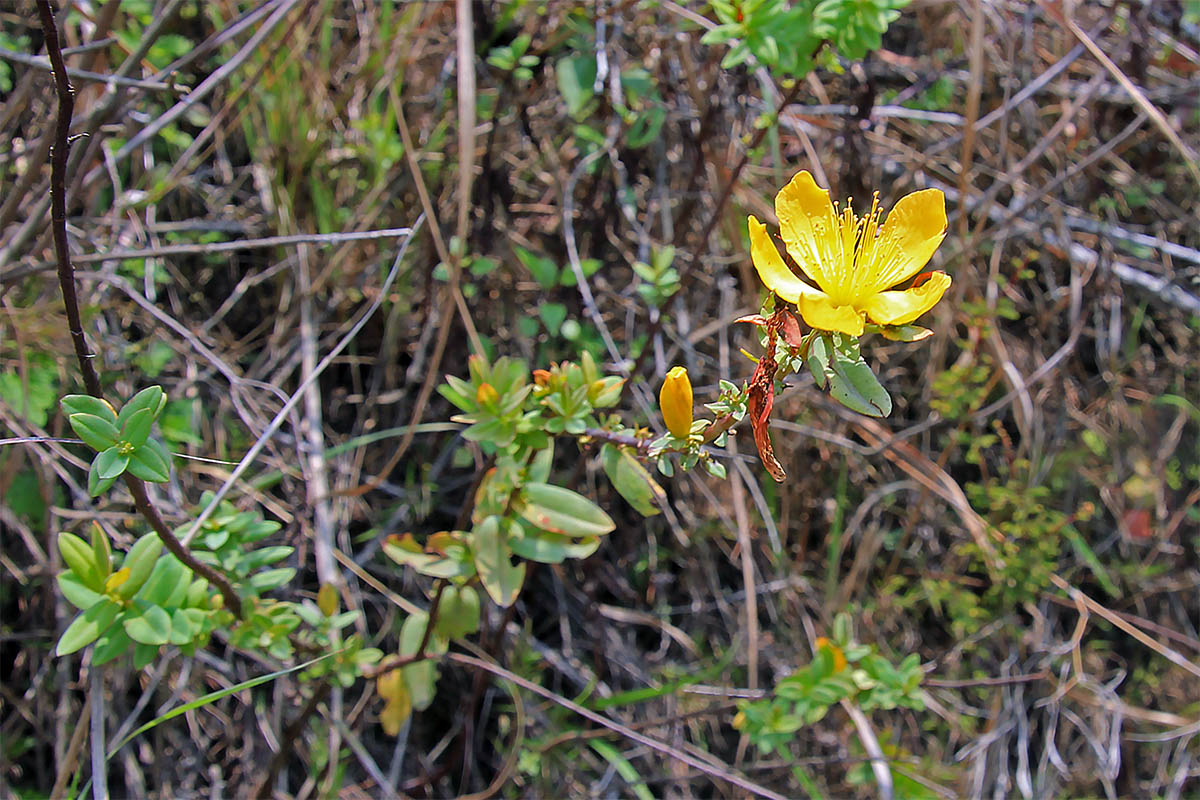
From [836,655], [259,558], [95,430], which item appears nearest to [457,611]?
[259,558]

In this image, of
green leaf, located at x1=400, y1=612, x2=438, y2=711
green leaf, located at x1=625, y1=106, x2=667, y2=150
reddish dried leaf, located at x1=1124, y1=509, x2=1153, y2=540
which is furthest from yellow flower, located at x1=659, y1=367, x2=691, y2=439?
reddish dried leaf, located at x1=1124, y1=509, x2=1153, y2=540

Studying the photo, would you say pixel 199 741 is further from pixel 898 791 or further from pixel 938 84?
pixel 938 84

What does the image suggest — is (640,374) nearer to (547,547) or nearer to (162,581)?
(547,547)

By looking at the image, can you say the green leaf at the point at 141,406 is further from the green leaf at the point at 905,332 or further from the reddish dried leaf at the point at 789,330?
the green leaf at the point at 905,332

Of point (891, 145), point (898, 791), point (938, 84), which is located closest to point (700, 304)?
point (891, 145)

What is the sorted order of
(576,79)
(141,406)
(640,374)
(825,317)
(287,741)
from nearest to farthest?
(825,317) < (141,406) < (287,741) < (640,374) < (576,79)
